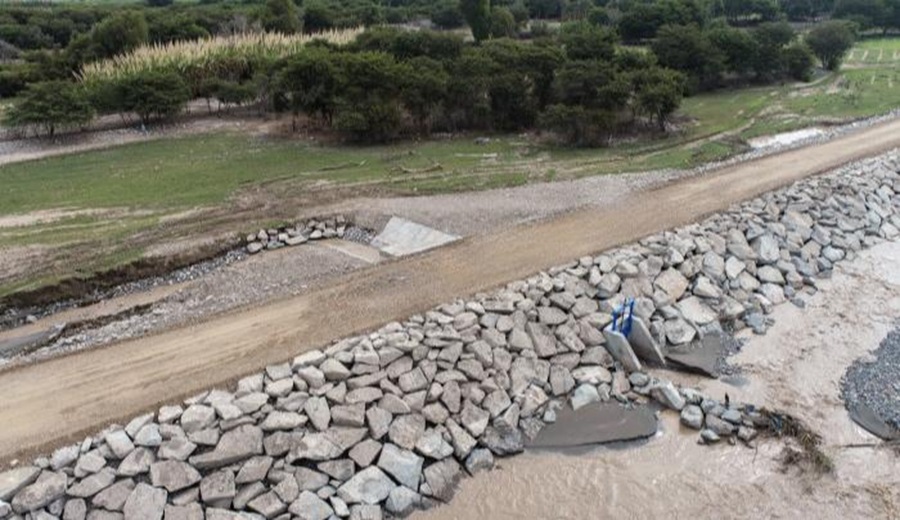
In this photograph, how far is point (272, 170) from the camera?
2758 centimetres

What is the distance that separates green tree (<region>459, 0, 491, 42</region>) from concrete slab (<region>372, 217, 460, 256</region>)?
39.3 metres

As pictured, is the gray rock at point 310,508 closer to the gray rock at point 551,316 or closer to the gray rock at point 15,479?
the gray rock at point 15,479

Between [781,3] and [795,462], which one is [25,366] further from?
[781,3]

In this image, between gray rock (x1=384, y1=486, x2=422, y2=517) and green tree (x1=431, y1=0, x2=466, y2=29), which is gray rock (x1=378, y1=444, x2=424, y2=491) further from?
green tree (x1=431, y1=0, x2=466, y2=29)

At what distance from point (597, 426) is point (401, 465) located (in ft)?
13.3

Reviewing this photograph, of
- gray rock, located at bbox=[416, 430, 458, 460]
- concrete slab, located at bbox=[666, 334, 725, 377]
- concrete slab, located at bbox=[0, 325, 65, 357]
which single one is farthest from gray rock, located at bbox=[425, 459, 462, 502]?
concrete slab, located at bbox=[0, 325, 65, 357]

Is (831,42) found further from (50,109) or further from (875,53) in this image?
(50,109)

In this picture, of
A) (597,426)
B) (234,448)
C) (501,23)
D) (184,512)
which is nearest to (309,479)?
(234,448)

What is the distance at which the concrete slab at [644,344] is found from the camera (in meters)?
15.2

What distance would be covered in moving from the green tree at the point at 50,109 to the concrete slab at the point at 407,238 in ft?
66.5

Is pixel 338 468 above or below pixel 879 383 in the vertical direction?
above

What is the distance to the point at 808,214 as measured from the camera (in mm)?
21688

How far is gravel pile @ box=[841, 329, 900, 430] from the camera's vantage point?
13.6m

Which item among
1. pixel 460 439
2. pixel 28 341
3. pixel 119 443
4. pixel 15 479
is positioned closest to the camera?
pixel 15 479
